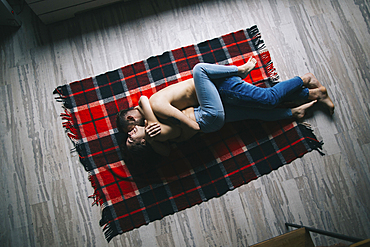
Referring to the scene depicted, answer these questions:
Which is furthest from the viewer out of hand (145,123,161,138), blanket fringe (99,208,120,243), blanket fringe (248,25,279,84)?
blanket fringe (248,25,279,84)

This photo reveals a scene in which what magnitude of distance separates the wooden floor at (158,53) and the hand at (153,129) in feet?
1.98

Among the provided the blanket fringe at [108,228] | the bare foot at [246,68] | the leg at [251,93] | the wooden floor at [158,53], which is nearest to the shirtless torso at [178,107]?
the leg at [251,93]

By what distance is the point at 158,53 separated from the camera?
1661 mm

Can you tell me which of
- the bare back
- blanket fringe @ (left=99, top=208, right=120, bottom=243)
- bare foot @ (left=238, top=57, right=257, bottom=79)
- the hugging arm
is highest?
bare foot @ (left=238, top=57, right=257, bottom=79)

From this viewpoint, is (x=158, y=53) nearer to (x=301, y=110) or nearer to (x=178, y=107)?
(x=178, y=107)

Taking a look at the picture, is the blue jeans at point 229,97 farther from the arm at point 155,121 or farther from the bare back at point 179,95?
the arm at point 155,121

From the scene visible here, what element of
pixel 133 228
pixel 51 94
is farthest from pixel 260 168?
pixel 51 94

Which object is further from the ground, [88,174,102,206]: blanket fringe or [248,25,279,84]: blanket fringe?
[248,25,279,84]: blanket fringe

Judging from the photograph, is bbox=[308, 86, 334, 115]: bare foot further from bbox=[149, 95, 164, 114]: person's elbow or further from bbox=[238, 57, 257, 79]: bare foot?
bbox=[149, 95, 164, 114]: person's elbow

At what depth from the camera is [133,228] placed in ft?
4.90

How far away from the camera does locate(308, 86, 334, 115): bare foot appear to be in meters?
1.54

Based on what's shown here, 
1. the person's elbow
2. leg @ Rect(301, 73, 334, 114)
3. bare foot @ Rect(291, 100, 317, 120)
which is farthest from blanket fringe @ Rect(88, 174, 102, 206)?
leg @ Rect(301, 73, 334, 114)

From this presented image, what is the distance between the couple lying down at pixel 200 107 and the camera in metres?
1.31

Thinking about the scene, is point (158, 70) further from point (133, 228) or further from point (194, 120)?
point (133, 228)
